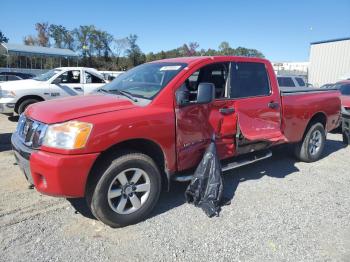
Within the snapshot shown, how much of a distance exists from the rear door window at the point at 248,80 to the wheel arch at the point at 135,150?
1421mm

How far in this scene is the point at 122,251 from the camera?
3.25 metres

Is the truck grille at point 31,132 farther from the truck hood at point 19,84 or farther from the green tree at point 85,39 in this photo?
the green tree at point 85,39

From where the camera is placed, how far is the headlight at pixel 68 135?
3.24 m

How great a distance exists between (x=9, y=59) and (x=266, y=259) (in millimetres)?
44523

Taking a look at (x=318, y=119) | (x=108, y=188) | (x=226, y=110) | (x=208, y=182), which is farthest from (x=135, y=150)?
(x=318, y=119)

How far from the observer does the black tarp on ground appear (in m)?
4.08

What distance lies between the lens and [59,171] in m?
3.20

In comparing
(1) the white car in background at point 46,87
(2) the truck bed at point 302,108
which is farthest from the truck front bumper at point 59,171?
(1) the white car in background at point 46,87

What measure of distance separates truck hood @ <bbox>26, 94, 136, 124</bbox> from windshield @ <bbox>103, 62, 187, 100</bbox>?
309 mm

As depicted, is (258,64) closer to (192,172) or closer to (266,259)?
(192,172)

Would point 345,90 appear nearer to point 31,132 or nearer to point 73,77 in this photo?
point 73,77

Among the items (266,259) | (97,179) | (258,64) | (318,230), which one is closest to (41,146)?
(97,179)

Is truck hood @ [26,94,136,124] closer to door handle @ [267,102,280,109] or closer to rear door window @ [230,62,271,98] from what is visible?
rear door window @ [230,62,271,98]

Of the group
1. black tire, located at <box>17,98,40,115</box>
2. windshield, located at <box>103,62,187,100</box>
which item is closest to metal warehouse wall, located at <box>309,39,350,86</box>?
black tire, located at <box>17,98,40,115</box>
